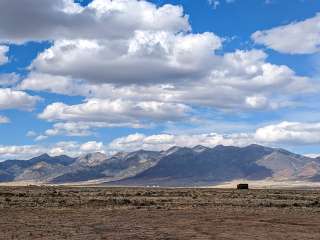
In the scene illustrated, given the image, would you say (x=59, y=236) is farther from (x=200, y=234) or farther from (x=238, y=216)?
(x=238, y=216)

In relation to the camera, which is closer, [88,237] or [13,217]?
[88,237]

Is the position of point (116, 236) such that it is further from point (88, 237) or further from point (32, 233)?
point (32, 233)

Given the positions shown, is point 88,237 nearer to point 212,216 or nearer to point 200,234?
point 200,234

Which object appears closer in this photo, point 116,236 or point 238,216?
point 116,236

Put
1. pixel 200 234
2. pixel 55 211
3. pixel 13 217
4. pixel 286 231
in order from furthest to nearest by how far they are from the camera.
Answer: pixel 55 211 → pixel 13 217 → pixel 286 231 → pixel 200 234

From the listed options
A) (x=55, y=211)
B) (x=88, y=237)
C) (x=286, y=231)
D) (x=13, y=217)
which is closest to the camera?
(x=88, y=237)

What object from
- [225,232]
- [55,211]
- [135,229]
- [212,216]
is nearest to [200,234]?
[225,232]

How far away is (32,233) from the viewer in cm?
3175

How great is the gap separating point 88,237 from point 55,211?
18662 mm

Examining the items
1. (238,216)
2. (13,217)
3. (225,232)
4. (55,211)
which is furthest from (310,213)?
(13,217)

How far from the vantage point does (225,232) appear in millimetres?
33375

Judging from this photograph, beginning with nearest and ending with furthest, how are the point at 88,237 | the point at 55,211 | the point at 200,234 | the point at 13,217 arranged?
the point at 88,237, the point at 200,234, the point at 13,217, the point at 55,211

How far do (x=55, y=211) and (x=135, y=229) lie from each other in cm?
1547

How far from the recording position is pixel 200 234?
3228 cm
